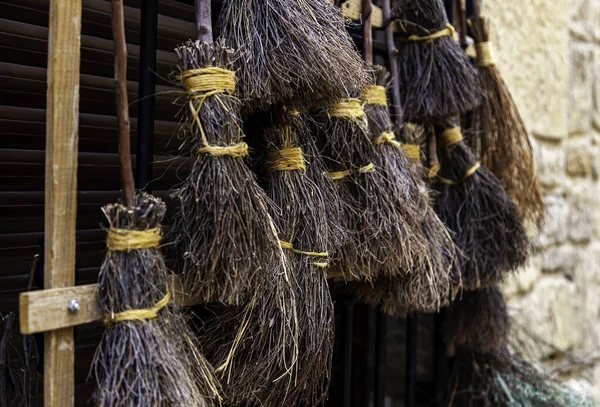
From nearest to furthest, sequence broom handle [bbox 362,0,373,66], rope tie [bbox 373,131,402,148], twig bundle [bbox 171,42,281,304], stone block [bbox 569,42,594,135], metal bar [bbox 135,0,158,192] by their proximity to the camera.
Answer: twig bundle [bbox 171,42,281,304] < metal bar [bbox 135,0,158,192] < rope tie [bbox 373,131,402,148] < broom handle [bbox 362,0,373,66] < stone block [bbox 569,42,594,135]

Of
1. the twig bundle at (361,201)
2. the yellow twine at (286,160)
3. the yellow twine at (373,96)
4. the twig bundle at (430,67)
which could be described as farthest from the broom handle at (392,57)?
the yellow twine at (286,160)

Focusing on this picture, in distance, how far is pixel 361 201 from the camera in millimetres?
1407

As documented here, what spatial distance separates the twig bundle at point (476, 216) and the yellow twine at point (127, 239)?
965 mm

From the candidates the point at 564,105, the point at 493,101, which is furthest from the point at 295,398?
the point at 564,105

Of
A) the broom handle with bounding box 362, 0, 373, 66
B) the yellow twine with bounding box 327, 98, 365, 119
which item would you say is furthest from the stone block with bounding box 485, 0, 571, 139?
the yellow twine with bounding box 327, 98, 365, 119

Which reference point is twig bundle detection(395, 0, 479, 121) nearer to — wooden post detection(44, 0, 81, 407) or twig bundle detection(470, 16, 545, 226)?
twig bundle detection(470, 16, 545, 226)

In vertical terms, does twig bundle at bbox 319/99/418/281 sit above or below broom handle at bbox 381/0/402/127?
below

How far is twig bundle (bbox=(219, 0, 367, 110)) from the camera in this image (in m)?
1.13

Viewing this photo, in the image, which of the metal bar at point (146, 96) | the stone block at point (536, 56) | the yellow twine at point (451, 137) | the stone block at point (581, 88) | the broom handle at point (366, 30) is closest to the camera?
the metal bar at point (146, 96)

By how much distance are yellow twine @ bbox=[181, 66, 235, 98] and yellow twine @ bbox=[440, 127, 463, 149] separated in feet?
2.94

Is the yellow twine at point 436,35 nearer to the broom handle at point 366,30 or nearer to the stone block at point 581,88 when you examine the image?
the broom handle at point 366,30

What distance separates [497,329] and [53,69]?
1.45m

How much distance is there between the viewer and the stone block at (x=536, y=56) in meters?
2.28

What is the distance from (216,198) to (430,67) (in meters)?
0.87
